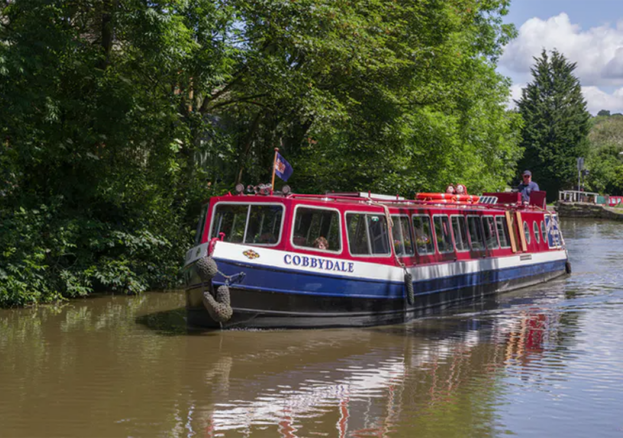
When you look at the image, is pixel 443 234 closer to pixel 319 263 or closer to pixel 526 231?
pixel 319 263

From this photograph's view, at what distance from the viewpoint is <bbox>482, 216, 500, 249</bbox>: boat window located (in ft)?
68.1

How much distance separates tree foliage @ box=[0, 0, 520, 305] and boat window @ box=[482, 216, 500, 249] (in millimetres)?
4883

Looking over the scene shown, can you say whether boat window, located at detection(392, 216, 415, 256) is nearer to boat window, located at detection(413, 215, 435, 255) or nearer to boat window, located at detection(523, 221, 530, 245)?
boat window, located at detection(413, 215, 435, 255)

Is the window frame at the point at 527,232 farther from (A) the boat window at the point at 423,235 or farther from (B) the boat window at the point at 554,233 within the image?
(A) the boat window at the point at 423,235

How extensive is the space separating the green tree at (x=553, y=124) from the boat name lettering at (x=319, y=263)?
212 ft

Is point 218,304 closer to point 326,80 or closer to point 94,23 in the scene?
point 94,23

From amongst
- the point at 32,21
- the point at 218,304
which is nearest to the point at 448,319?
the point at 218,304

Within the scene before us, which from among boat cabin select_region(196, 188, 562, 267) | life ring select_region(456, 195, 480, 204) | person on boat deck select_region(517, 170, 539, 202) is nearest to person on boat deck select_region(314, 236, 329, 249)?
boat cabin select_region(196, 188, 562, 267)

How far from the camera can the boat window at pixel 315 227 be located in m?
14.1

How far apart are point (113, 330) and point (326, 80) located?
12044 mm

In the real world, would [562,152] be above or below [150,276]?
above

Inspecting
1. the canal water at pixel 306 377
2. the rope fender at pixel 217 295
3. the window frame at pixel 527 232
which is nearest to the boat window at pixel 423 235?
the canal water at pixel 306 377

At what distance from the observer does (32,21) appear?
1606 cm

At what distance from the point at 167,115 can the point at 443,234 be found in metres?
7.03
